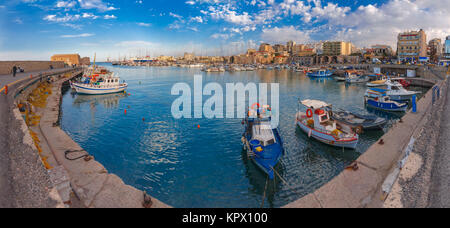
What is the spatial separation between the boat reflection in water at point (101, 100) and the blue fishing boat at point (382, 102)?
2925cm

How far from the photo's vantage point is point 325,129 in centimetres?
1388

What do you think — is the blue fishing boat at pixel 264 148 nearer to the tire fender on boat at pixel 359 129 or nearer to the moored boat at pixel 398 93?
the tire fender on boat at pixel 359 129

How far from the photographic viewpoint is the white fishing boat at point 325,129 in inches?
518

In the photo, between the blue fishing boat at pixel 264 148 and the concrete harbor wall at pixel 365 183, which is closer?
the concrete harbor wall at pixel 365 183

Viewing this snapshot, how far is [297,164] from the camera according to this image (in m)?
11.9

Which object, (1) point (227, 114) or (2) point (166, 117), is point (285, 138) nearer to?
(1) point (227, 114)

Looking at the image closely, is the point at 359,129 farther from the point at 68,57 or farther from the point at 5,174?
the point at 68,57

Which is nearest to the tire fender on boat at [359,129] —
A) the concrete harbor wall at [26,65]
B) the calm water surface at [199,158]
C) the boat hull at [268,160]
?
the calm water surface at [199,158]

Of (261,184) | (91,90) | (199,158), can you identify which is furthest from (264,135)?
(91,90)

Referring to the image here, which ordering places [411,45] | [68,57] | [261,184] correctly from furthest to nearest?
[68,57] < [411,45] < [261,184]

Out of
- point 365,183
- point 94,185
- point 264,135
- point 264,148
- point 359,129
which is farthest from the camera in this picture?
point 359,129

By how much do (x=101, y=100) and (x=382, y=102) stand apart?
34.4 meters
